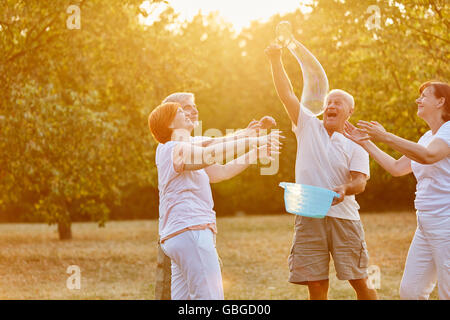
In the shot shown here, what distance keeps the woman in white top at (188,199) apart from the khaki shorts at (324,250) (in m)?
0.89

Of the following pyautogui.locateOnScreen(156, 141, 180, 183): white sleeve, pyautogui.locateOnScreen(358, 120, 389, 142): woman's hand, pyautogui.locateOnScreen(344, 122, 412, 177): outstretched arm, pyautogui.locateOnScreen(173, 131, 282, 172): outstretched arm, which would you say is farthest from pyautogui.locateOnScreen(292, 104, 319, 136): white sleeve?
pyautogui.locateOnScreen(156, 141, 180, 183): white sleeve

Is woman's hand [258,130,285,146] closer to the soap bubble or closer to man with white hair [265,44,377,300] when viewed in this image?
man with white hair [265,44,377,300]

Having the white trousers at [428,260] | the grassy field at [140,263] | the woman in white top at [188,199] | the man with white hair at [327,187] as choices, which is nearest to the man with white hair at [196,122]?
the woman in white top at [188,199]

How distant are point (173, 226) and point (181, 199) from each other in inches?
7.9

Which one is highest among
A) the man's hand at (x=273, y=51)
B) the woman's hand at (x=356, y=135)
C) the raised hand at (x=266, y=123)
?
the man's hand at (x=273, y=51)

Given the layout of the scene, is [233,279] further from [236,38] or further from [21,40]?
[236,38]

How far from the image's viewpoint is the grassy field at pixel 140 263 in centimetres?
1123

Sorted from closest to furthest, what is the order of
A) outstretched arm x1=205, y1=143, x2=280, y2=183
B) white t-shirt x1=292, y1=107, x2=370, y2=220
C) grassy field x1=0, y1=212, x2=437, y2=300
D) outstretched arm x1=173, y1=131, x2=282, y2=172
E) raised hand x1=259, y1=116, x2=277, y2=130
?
1. outstretched arm x1=173, y1=131, x2=282, y2=172
2. outstretched arm x1=205, y1=143, x2=280, y2=183
3. raised hand x1=259, y1=116, x2=277, y2=130
4. white t-shirt x1=292, y1=107, x2=370, y2=220
5. grassy field x1=0, y1=212, x2=437, y2=300

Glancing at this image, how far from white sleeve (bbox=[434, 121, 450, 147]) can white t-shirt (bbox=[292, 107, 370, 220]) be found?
2.23ft

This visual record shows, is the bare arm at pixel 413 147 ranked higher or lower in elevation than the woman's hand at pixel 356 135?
lower

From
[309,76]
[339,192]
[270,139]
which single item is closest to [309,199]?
[339,192]

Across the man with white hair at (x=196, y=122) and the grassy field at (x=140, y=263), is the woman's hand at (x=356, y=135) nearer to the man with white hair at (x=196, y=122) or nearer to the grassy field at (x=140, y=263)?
the man with white hair at (x=196, y=122)

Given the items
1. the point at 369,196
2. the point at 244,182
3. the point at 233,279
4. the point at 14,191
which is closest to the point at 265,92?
the point at 244,182

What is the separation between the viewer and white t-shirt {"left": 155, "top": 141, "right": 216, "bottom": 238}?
160 inches
